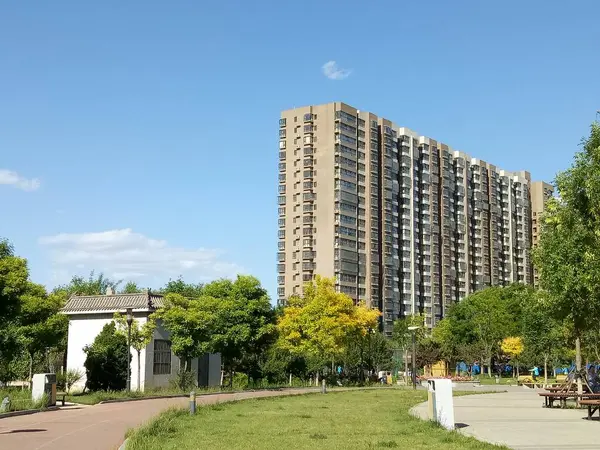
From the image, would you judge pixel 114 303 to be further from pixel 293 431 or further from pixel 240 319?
pixel 293 431

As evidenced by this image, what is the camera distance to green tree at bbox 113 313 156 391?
1710 inches

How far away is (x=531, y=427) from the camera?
20.2 metres

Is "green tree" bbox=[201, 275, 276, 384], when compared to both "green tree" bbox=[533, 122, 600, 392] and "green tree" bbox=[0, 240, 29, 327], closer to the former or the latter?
"green tree" bbox=[0, 240, 29, 327]

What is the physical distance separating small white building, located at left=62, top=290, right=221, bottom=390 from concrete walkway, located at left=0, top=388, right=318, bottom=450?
46.5 ft

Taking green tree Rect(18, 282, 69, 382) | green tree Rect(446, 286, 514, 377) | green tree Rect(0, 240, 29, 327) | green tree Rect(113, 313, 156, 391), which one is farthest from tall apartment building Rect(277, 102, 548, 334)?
green tree Rect(0, 240, 29, 327)

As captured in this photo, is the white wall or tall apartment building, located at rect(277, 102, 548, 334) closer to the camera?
the white wall

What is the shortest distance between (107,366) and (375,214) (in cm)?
10790

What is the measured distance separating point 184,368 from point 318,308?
50.8ft

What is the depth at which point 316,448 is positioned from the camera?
602 inches

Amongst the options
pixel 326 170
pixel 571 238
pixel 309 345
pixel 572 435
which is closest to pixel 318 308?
pixel 309 345

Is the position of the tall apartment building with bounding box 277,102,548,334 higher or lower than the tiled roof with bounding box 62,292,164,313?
higher

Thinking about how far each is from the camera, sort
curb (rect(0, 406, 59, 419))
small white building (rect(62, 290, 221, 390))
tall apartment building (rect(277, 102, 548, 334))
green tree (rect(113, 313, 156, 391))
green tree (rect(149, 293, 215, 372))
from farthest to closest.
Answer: tall apartment building (rect(277, 102, 548, 334)) → small white building (rect(62, 290, 221, 390)) → green tree (rect(149, 293, 215, 372)) → green tree (rect(113, 313, 156, 391)) → curb (rect(0, 406, 59, 419))

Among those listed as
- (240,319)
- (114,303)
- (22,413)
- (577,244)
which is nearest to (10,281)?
(22,413)

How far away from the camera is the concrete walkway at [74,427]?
17.5m
